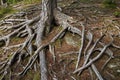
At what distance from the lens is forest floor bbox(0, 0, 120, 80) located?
22.4 feet

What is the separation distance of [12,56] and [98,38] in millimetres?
2443

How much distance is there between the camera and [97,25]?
8.43 metres

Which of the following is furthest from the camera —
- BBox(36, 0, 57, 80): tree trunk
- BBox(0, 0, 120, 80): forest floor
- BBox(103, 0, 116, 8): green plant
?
BBox(103, 0, 116, 8): green plant

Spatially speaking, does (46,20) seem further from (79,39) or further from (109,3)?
(109,3)

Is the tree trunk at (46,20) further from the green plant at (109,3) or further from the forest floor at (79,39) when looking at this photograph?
the green plant at (109,3)

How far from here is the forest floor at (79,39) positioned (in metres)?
6.84

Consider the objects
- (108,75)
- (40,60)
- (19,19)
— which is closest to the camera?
(108,75)

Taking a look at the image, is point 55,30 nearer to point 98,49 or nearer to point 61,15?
point 61,15

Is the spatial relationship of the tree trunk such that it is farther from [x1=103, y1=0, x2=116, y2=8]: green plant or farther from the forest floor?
[x1=103, y1=0, x2=116, y2=8]: green plant

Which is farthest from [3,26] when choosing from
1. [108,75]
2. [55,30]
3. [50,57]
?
[108,75]

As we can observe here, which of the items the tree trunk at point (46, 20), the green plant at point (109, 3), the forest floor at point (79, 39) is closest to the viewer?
the forest floor at point (79, 39)

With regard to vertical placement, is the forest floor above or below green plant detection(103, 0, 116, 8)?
below

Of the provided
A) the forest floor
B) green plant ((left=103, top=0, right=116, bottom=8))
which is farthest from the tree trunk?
green plant ((left=103, top=0, right=116, bottom=8))

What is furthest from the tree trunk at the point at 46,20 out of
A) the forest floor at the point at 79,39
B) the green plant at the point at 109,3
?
the green plant at the point at 109,3
